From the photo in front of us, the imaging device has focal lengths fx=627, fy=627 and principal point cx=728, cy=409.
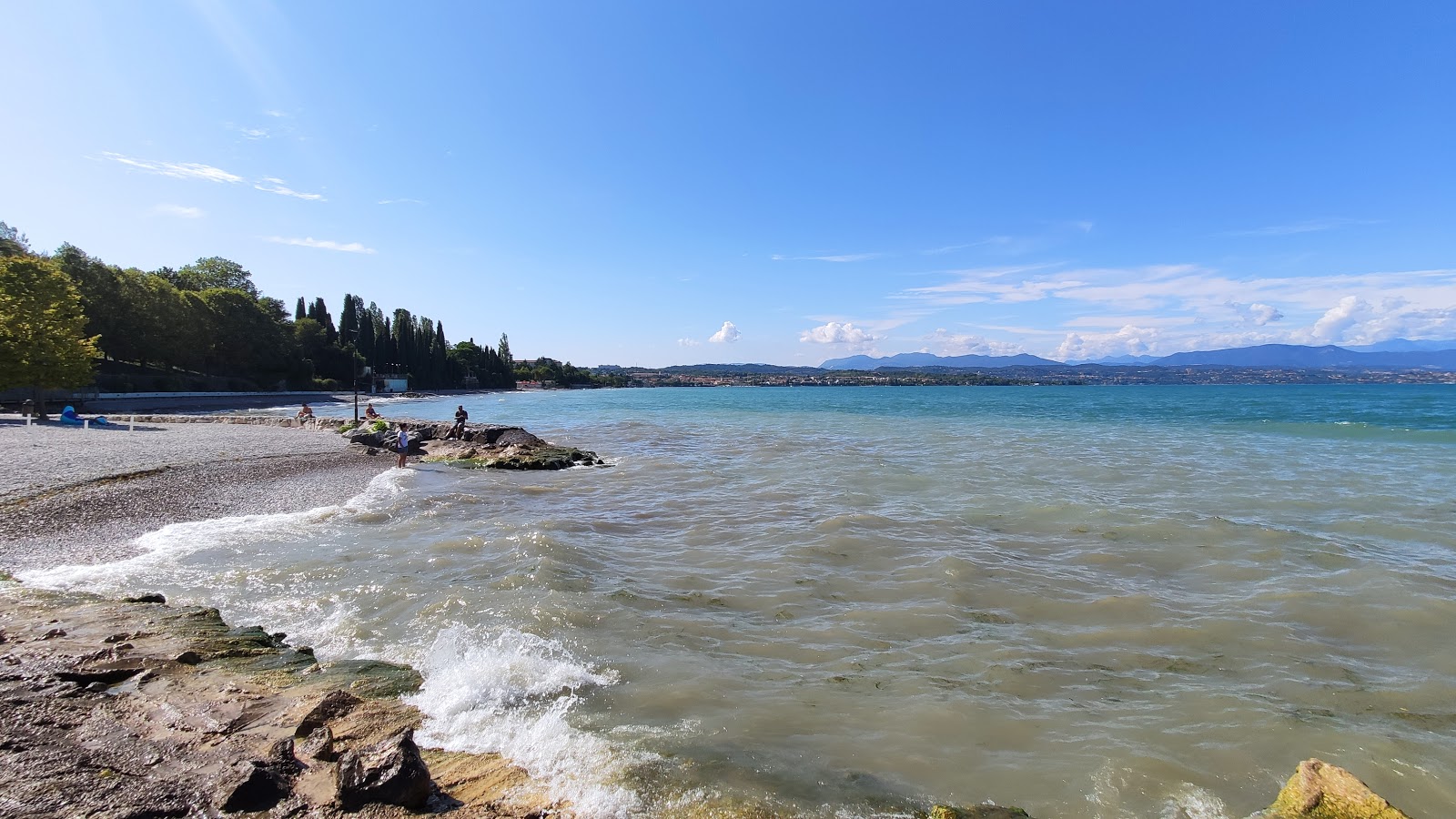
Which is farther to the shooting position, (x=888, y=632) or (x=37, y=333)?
(x=37, y=333)

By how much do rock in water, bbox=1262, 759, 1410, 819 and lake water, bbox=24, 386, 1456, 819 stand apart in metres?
0.63

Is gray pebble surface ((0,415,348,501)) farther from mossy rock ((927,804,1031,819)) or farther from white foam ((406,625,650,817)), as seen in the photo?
mossy rock ((927,804,1031,819))

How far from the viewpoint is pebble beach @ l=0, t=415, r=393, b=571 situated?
33.3ft

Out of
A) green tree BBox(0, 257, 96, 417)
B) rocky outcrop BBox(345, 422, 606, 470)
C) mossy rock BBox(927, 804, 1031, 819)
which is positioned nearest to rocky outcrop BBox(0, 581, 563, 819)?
mossy rock BBox(927, 804, 1031, 819)

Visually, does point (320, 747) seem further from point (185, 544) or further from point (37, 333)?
point (37, 333)

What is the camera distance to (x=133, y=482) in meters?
14.4

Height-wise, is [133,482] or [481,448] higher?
[133,482]

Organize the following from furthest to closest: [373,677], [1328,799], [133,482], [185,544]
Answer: [133,482] < [185,544] < [373,677] < [1328,799]

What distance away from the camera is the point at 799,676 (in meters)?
6.24

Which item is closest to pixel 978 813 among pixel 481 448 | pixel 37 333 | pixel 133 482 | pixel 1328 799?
pixel 1328 799

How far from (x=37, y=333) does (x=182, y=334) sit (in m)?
35.9

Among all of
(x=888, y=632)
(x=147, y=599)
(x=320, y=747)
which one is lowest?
(x=888, y=632)

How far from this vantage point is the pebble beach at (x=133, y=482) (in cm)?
1014

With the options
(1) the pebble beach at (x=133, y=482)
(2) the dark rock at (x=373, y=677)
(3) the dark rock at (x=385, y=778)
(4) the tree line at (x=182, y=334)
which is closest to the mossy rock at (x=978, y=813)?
(3) the dark rock at (x=385, y=778)
